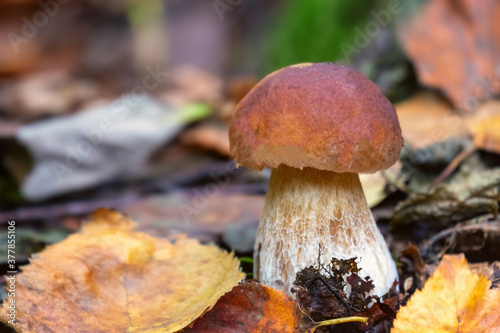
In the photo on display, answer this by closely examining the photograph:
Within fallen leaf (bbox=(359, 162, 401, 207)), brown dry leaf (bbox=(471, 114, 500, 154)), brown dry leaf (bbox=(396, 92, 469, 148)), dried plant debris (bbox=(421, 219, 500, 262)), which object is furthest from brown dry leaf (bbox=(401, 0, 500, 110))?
dried plant debris (bbox=(421, 219, 500, 262))

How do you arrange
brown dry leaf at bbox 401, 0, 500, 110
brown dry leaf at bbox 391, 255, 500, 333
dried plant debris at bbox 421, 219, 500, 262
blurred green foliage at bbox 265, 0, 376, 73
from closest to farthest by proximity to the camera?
brown dry leaf at bbox 391, 255, 500, 333 < dried plant debris at bbox 421, 219, 500, 262 < brown dry leaf at bbox 401, 0, 500, 110 < blurred green foliage at bbox 265, 0, 376, 73

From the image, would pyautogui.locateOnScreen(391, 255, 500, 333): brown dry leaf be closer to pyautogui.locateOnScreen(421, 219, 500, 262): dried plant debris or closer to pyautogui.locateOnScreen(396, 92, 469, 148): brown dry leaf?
pyautogui.locateOnScreen(421, 219, 500, 262): dried plant debris

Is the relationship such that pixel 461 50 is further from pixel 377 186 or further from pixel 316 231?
pixel 316 231

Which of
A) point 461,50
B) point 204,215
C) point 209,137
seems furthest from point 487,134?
point 209,137

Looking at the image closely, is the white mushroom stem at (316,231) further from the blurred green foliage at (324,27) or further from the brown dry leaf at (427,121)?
the blurred green foliage at (324,27)

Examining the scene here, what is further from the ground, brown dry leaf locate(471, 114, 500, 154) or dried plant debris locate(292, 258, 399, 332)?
brown dry leaf locate(471, 114, 500, 154)

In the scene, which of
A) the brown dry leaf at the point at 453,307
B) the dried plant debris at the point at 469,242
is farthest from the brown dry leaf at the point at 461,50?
the brown dry leaf at the point at 453,307

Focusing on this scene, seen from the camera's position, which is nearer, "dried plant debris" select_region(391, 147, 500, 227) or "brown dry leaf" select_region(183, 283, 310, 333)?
"brown dry leaf" select_region(183, 283, 310, 333)
